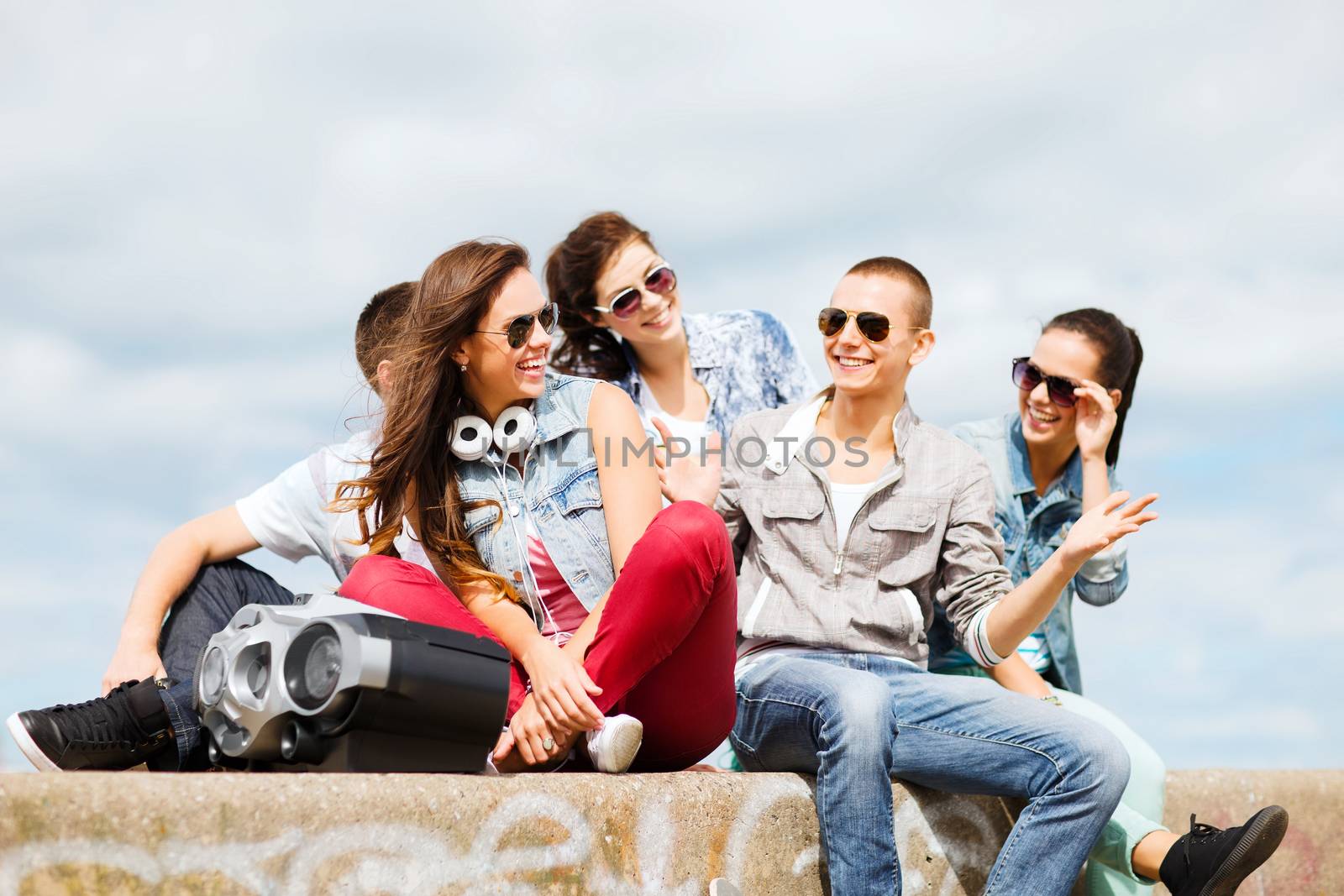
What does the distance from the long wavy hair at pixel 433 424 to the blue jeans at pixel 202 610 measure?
451 millimetres

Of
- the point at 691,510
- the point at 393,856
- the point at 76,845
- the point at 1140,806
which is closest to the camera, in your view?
the point at 76,845

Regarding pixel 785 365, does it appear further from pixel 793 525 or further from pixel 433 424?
pixel 433 424

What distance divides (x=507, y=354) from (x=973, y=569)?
1581 millimetres

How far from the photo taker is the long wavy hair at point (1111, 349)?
477 cm

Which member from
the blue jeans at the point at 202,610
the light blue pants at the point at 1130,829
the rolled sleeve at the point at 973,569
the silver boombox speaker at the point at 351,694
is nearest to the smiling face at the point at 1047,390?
the rolled sleeve at the point at 973,569

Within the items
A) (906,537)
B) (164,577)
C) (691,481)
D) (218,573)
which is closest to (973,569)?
(906,537)

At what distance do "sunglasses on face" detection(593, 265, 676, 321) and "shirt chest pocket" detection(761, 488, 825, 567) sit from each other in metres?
1.55

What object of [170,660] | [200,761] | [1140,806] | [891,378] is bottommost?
[1140,806]

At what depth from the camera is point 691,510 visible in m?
3.12

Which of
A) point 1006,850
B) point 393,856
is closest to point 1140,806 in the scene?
point 1006,850

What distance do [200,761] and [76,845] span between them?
120 cm

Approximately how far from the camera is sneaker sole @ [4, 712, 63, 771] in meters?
3.16

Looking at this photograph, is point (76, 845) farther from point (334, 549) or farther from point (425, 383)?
point (334, 549)

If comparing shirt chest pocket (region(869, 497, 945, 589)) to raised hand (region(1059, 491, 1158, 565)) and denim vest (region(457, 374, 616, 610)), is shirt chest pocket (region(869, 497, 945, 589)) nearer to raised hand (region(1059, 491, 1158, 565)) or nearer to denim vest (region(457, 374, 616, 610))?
raised hand (region(1059, 491, 1158, 565))
